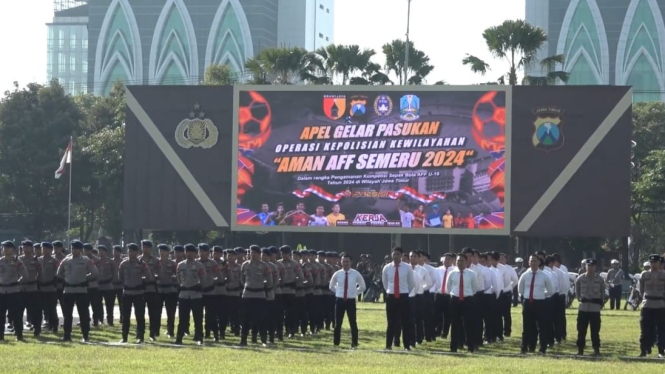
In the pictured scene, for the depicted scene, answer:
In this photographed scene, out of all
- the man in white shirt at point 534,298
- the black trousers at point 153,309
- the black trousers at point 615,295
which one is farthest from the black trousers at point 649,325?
the black trousers at point 615,295

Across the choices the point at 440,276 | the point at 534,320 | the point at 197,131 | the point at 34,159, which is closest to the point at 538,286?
the point at 534,320

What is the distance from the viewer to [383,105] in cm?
4600

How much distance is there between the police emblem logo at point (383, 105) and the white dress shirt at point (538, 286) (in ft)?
70.6

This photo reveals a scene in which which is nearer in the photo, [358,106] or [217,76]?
[358,106]

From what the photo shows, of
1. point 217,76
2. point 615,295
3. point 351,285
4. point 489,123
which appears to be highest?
point 217,76

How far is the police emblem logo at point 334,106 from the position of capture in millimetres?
46281

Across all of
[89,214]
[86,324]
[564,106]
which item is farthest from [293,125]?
[89,214]

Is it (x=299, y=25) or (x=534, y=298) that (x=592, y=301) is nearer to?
(x=534, y=298)

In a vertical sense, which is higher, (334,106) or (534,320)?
(334,106)

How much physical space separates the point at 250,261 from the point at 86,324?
3345mm

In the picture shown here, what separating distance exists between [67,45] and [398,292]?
426 feet

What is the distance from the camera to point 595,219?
45406 millimetres

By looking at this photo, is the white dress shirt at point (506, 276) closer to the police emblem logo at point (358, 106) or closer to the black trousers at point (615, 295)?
the black trousers at point (615, 295)

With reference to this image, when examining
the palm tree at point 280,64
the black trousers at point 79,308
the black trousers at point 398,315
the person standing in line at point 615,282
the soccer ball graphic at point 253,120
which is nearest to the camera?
the black trousers at point 398,315
